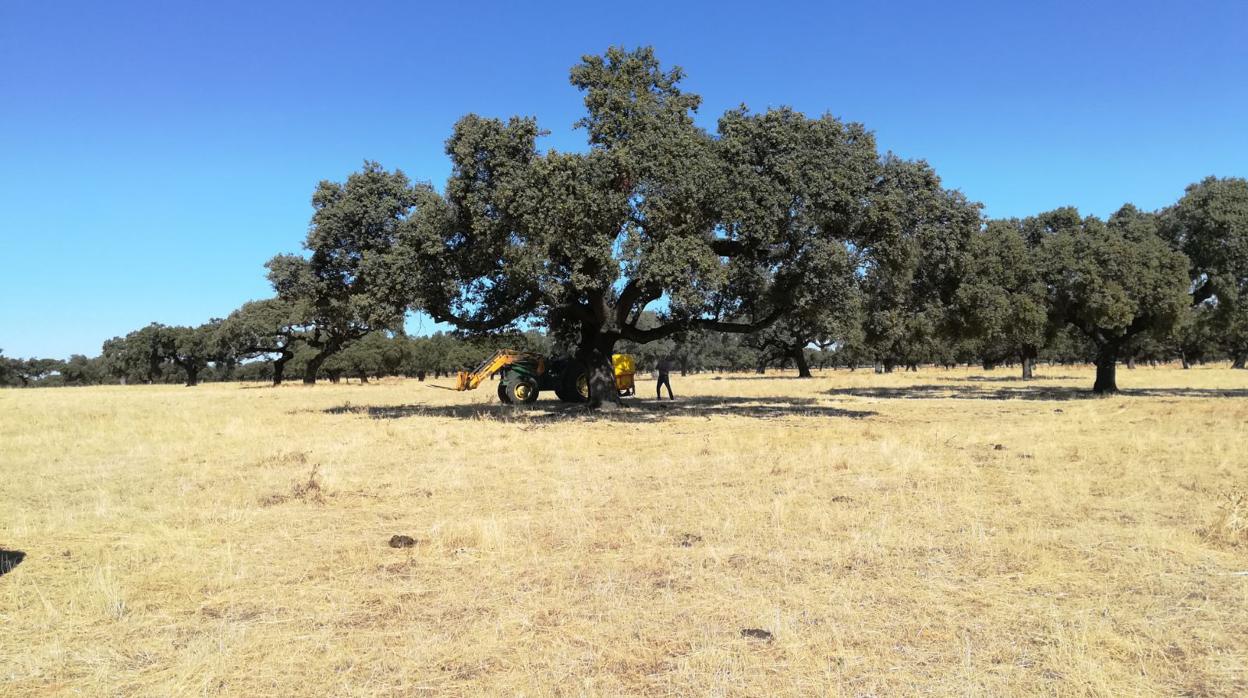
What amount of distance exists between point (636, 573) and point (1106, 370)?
110 feet

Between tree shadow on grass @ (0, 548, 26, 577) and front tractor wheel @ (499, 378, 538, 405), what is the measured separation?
80.3 feet

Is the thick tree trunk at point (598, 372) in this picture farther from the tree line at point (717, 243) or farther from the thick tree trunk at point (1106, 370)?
the thick tree trunk at point (1106, 370)

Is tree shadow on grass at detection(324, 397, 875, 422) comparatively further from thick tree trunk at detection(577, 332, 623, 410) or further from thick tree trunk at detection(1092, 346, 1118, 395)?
thick tree trunk at detection(1092, 346, 1118, 395)

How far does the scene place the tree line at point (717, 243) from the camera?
746 inches

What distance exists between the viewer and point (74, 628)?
16.3ft

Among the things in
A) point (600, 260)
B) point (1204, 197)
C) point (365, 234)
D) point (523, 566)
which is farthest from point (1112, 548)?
point (1204, 197)

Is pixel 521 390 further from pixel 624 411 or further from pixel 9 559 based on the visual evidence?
pixel 9 559

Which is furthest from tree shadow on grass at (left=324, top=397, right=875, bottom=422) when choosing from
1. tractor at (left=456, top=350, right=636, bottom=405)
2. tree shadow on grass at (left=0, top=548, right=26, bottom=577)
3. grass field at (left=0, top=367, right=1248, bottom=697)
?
tree shadow on grass at (left=0, top=548, right=26, bottom=577)

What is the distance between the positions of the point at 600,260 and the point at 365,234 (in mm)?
9885

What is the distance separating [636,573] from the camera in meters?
6.13

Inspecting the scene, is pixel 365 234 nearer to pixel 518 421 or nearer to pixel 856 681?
pixel 518 421

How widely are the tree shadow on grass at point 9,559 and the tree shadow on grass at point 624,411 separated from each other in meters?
15.0

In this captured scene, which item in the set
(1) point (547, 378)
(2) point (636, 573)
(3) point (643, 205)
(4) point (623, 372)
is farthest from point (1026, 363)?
(2) point (636, 573)

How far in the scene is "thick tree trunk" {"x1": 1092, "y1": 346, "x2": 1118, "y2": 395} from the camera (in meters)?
32.0
